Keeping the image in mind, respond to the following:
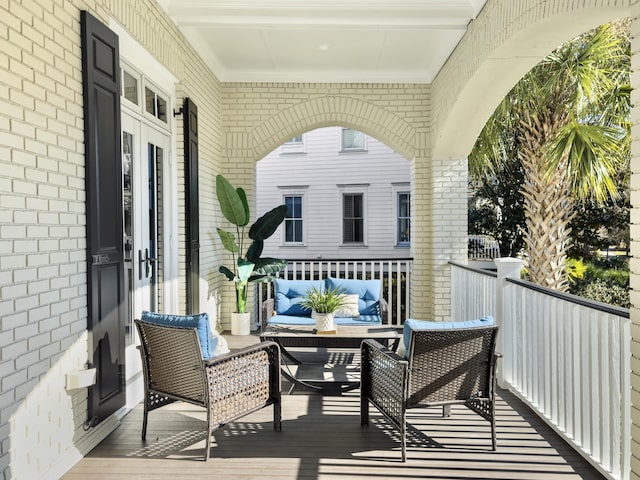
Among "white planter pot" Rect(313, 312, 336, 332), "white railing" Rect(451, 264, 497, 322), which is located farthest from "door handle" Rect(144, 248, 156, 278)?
"white railing" Rect(451, 264, 497, 322)

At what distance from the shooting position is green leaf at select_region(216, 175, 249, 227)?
22.1 ft

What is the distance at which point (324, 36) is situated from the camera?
Result: 618 centimetres

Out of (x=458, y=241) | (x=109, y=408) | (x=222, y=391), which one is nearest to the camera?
(x=222, y=391)

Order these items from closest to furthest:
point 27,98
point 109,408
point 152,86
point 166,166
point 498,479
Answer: point 27,98 < point 498,479 < point 109,408 < point 152,86 < point 166,166

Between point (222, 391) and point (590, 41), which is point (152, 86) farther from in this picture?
point (590, 41)

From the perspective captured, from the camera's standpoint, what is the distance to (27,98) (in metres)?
2.76

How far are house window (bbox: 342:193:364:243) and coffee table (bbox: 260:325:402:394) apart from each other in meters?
9.56

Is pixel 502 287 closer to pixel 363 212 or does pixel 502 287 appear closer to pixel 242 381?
pixel 242 381

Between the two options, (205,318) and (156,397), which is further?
(156,397)

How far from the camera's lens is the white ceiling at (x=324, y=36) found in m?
5.21

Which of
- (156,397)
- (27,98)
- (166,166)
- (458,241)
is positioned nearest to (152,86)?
(166,166)

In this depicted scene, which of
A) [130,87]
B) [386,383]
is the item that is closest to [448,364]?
[386,383]

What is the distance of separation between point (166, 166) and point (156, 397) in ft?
8.28

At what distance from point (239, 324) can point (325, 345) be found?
2.65 meters
